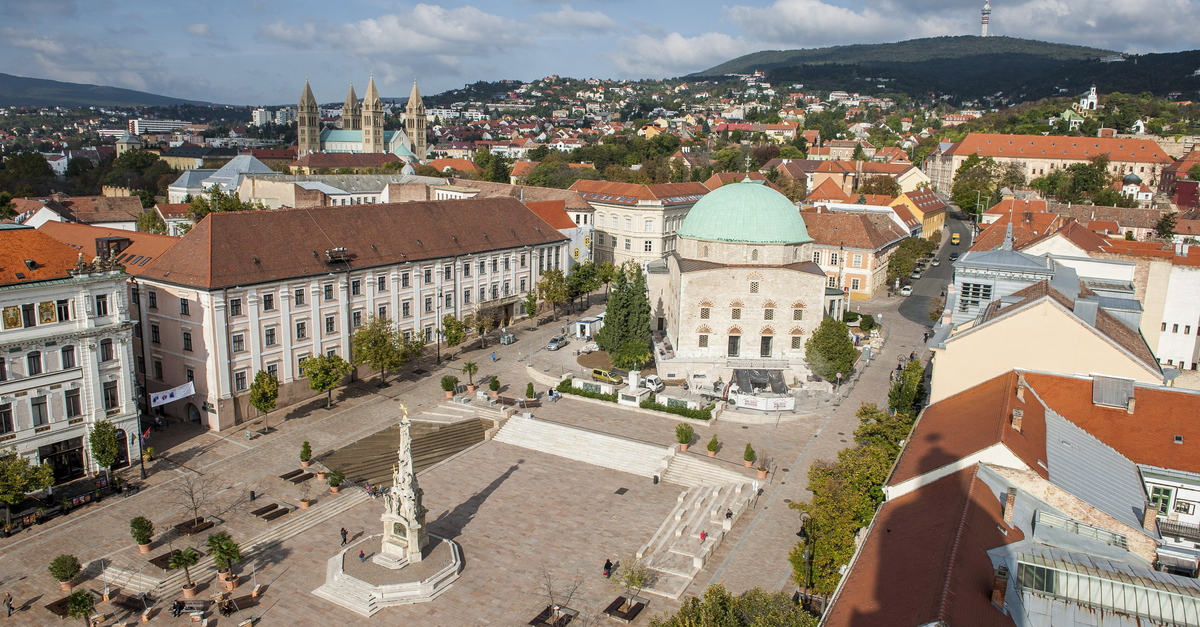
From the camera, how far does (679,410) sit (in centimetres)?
4547

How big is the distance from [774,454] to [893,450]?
9.45 meters

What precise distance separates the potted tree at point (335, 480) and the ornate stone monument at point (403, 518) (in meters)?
7.07

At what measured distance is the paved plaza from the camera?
28500mm

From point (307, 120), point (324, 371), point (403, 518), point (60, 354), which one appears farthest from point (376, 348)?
point (307, 120)

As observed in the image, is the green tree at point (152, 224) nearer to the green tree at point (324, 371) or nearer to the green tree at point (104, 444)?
the green tree at point (324, 371)

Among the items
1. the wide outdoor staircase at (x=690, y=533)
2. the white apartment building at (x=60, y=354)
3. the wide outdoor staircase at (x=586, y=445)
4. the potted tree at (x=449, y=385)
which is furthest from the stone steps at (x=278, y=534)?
the wide outdoor staircase at (x=690, y=533)

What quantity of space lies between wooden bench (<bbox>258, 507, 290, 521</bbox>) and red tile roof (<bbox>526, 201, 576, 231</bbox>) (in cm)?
4400

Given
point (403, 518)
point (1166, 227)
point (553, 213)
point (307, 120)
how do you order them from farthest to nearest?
point (307, 120)
point (553, 213)
point (1166, 227)
point (403, 518)

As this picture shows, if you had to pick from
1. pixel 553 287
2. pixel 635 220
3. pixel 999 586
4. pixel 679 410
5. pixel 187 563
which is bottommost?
pixel 187 563

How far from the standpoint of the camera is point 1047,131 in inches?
5640

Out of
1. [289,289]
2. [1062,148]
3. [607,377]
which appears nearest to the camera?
[289,289]

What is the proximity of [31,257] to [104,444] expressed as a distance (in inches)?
365

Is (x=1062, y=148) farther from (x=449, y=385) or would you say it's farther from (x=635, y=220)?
(x=449, y=385)

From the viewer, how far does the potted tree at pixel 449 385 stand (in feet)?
156
